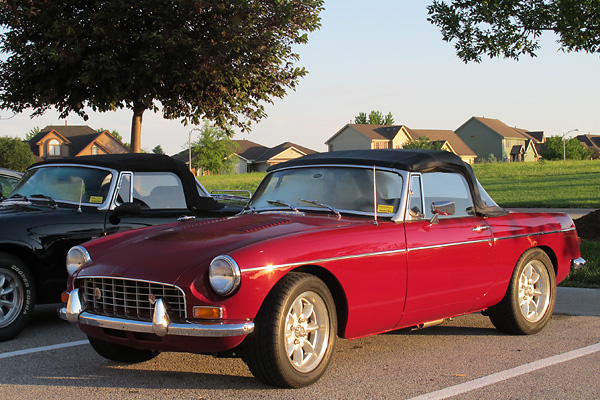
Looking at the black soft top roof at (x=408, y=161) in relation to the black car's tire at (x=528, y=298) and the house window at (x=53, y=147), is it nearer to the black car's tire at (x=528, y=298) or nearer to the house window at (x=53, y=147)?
the black car's tire at (x=528, y=298)

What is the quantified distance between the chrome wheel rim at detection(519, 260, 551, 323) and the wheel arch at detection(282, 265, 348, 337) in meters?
2.22

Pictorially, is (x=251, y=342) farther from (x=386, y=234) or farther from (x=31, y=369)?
(x=31, y=369)

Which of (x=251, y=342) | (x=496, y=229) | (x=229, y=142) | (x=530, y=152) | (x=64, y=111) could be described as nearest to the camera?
(x=251, y=342)

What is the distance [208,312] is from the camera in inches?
181

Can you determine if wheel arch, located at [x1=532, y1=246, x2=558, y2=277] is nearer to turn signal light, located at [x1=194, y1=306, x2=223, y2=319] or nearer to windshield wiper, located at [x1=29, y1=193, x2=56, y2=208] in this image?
turn signal light, located at [x1=194, y1=306, x2=223, y2=319]

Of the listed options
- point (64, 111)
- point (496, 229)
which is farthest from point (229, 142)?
point (496, 229)

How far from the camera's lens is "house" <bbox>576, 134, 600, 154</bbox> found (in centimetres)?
16436

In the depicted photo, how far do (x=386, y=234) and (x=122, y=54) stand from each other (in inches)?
406

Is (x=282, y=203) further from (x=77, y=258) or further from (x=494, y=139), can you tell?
(x=494, y=139)

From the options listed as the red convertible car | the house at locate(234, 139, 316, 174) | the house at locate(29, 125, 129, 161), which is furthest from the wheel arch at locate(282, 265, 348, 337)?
the house at locate(234, 139, 316, 174)

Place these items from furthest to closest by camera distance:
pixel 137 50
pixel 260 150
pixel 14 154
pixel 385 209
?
pixel 260 150, pixel 14 154, pixel 137 50, pixel 385 209

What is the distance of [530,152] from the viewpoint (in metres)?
136

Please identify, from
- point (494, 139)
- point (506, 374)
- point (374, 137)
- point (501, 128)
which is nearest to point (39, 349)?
point (506, 374)

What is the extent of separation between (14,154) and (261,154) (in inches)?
2016
